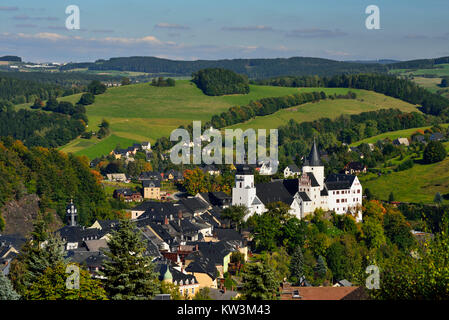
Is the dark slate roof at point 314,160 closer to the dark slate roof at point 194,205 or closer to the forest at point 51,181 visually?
the dark slate roof at point 194,205

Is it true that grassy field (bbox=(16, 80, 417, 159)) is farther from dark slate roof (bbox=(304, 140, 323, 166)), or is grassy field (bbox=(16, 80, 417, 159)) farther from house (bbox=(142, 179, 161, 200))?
dark slate roof (bbox=(304, 140, 323, 166))

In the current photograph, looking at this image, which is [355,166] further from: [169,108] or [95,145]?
[169,108]

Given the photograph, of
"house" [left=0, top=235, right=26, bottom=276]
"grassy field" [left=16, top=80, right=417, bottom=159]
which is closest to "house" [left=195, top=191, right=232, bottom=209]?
"house" [left=0, top=235, right=26, bottom=276]

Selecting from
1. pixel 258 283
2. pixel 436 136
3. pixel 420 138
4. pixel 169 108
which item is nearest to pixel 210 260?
pixel 258 283

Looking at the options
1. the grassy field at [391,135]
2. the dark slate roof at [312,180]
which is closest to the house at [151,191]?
the dark slate roof at [312,180]
